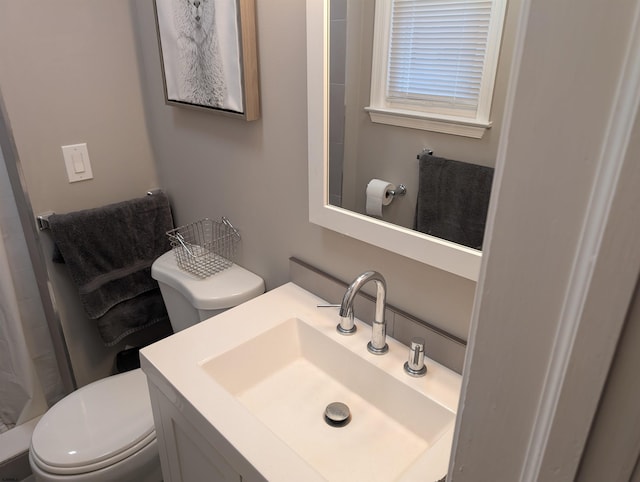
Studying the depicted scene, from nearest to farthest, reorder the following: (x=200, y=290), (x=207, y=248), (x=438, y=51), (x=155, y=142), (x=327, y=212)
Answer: (x=438, y=51), (x=327, y=212), (x=200, y=290), (x=207, y=248), (x=155, y=142)

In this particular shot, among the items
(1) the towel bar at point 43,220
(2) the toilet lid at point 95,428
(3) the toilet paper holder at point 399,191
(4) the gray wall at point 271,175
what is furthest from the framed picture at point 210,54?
(2) the toilet lid at point 95,428

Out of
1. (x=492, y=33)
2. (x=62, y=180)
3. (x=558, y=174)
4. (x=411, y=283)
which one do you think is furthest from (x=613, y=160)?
(x=62, y=180)

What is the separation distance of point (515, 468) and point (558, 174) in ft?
0.84

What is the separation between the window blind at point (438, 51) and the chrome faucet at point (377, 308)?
1.33 ft

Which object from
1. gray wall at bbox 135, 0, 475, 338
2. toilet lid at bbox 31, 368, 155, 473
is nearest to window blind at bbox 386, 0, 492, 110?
gray wall at bbox 135, 0, 475, 338

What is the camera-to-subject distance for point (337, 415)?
106 centimetres

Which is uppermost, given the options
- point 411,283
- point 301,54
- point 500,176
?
point 301,54

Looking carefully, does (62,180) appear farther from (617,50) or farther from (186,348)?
(617,50)

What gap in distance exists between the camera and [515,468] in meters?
0.39

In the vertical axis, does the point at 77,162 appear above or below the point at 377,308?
above

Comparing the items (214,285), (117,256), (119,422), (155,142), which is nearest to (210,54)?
(155,142)

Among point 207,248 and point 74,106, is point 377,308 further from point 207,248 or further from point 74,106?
point 74,106

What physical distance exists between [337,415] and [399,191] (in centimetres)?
54

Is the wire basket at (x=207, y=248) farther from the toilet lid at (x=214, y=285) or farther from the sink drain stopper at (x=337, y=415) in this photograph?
the sink drain stopper at (x=337, y=415)
